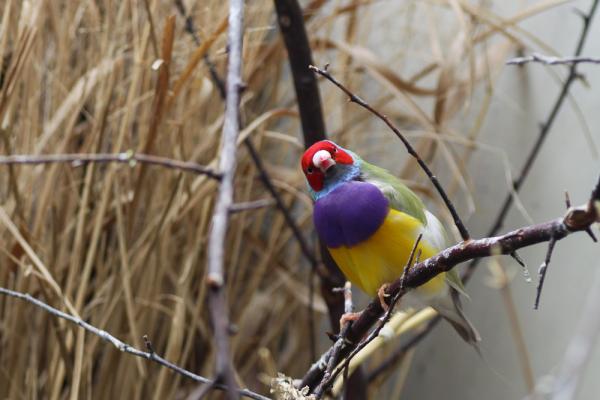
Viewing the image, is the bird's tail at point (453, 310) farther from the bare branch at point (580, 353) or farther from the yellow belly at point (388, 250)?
the bare branch at point (580, 353)

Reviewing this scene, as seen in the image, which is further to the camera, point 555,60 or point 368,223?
point 368,223

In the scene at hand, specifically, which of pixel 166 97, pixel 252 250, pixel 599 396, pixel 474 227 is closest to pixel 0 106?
pixel 166 97

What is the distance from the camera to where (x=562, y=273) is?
1481 millimetres

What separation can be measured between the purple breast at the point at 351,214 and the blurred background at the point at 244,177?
0.15 m

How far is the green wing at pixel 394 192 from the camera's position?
94 centimetres

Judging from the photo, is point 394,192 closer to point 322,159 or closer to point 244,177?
point 322,159

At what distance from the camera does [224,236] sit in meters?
0.29

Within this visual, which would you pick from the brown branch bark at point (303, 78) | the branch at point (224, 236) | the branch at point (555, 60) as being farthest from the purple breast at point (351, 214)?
the branch at point (224, 236)

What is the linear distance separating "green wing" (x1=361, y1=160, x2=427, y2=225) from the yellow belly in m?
0.02

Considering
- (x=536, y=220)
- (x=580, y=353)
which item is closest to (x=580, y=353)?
(x=580, y=353)

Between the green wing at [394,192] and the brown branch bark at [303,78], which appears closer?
the green wing at [394,192]

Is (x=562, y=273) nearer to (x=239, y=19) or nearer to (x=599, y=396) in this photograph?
(x=599, y=396)

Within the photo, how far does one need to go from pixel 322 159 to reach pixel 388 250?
0.43 feet

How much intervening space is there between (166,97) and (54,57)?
32 cm
